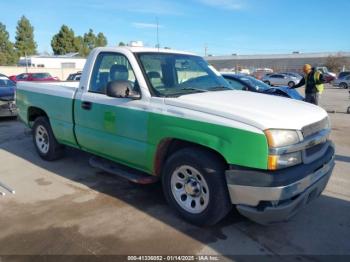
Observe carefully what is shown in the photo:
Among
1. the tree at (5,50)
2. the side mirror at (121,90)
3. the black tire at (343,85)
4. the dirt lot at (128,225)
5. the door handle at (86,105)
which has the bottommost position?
the dirt lot at (128,225)

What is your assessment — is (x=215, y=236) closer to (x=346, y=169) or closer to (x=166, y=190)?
(x=166, y=190)

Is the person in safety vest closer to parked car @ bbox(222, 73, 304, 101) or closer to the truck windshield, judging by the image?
parked car @ bbox(222, 73, 304, 101)

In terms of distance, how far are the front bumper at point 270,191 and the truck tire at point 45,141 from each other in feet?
12.5

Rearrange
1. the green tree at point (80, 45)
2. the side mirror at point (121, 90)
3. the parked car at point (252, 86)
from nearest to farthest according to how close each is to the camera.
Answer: the side mirror at point (121, 90) → the parked car at point (252, 86) → the green tree at point (80, 45)

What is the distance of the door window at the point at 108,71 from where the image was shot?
4.56 m

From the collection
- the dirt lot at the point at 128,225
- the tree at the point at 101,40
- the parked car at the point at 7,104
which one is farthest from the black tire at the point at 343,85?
the tree at the point at 101,40

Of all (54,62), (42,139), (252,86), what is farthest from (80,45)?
(42,139)

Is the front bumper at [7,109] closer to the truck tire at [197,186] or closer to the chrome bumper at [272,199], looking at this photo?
the truck tire at [197,186]

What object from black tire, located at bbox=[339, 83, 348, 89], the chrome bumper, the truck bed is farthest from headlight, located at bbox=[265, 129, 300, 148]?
black tire, located at bbox=[339, 83, 348, 89]

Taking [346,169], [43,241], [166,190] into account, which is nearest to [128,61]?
[166,190]

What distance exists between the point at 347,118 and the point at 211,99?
1014cm

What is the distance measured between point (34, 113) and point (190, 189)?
399 centimetres

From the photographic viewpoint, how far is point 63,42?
61.6 metres

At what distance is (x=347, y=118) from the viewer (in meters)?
12.2
